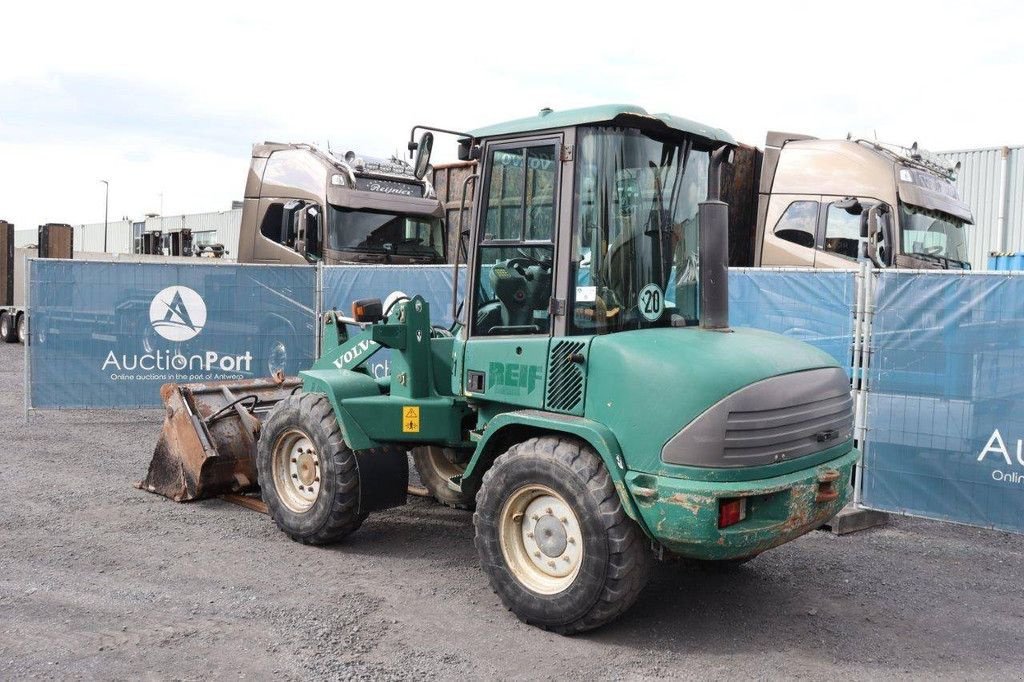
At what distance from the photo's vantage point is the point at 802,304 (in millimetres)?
7934

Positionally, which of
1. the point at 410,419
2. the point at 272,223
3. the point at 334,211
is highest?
the point at 334,211

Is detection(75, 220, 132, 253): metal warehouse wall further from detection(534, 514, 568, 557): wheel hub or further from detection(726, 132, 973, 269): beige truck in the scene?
detection(534, 514, 568, 557): wheel hub

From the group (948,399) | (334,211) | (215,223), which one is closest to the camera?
(948,399)

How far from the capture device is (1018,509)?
22.0ft

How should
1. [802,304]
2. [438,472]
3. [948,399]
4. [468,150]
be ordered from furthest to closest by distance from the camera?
1. [802,304]
2. [438,472]
3. [948,399]
4. [468,150]

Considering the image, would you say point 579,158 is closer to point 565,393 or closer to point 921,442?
point 565,393

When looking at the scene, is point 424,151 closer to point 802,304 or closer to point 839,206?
point 802,304

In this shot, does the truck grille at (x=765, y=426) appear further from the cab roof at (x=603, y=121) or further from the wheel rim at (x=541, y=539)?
the cab roof at (x=603, y=121)

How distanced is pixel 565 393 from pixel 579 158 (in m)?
1.27

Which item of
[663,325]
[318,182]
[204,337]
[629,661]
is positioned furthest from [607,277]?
[318,182]

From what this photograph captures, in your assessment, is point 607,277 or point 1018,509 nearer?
point 607,277

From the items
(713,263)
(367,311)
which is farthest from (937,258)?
(367,311)

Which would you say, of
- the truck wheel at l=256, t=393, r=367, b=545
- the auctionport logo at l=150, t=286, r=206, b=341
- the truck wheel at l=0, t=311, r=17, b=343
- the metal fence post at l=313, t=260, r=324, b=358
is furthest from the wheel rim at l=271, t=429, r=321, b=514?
the truck wheel at l=0, t=311, r=17, b=343

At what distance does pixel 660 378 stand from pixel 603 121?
141cm
